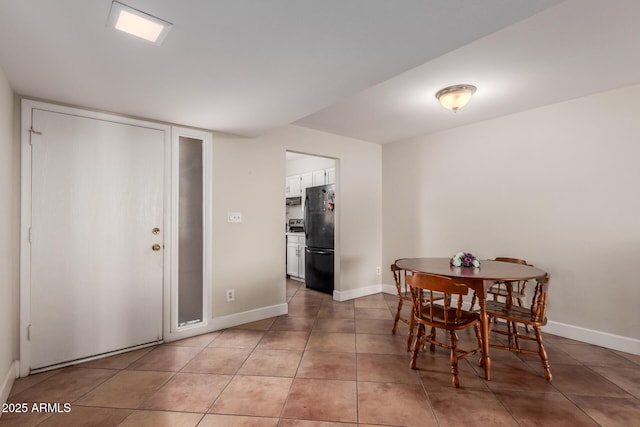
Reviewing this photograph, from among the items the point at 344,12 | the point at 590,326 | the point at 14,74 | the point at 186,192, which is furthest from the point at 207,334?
the point at 590,326

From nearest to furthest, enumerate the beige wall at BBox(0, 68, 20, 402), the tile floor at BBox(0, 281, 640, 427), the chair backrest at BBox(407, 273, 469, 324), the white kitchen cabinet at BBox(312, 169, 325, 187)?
the tile floor at BBox(0, 281, 640, 427) → the beige wall at BBox(0, 68, 20, 402) → the chair backrest at BBox(407, 273, 469, 324) → the white kitchen cabinet at BBox(312, 169, 325, 187)

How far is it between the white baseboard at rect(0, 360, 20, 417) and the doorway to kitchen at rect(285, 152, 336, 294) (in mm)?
A: 3404

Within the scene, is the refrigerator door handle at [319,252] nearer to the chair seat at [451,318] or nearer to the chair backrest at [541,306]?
the chair seat at [451,318]

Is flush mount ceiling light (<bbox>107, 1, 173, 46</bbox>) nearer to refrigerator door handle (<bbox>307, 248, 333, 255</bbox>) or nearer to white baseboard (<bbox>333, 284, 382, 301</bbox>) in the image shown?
refrigerator door handle (<bbox>307, 248, 333, 255</bbox>)

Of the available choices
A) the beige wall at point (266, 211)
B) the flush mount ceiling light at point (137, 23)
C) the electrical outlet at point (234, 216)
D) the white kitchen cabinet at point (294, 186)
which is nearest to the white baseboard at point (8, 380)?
the beige wall at point (266, 211)

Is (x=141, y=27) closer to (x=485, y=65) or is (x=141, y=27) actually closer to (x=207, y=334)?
(x=485, y=65)

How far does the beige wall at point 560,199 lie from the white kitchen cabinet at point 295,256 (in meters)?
2.33

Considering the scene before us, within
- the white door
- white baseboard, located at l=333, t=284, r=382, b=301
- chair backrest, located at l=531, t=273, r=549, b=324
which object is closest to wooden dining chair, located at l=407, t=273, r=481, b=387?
chair backrest, located at l=531, t=273, r=549, b=324

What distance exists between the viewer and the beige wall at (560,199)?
2.76 metres

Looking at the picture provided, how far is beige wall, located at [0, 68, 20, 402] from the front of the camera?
6.36ft

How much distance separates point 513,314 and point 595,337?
126 centimetres

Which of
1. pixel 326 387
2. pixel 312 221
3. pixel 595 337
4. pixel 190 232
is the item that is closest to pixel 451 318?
pixel 326 387

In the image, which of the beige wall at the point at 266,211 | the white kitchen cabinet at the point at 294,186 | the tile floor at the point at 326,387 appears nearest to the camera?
the tile floor at the point at 326,387

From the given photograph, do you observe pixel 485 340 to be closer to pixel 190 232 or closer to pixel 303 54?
pixel 303 54
